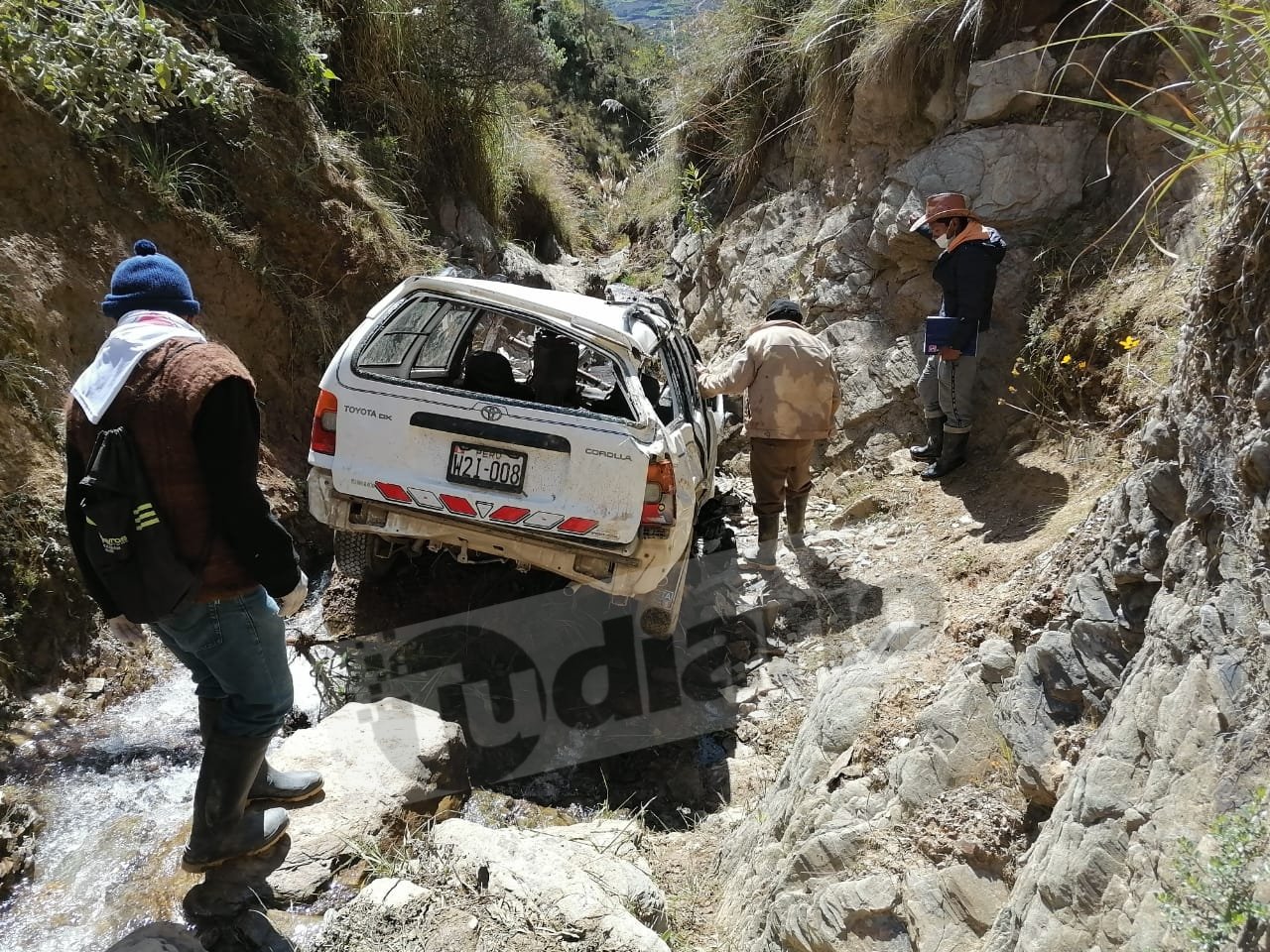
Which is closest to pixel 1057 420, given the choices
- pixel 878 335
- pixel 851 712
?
pixel 878 335

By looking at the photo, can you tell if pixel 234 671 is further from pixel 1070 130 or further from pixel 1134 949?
pixel 1070 130

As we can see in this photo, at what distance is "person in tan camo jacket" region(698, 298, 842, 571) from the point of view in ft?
19.4

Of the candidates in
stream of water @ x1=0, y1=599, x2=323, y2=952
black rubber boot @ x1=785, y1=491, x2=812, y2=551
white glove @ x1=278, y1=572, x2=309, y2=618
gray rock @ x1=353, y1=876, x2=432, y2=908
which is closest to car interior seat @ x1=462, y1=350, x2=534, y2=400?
stream of water @ x1=0, y1=599, x2=323, y2=952

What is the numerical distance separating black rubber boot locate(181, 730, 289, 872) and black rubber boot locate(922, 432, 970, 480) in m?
5.11

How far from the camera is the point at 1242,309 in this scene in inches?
88.4

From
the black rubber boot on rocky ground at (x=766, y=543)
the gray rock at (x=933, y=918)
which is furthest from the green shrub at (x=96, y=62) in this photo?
the gray rock at (x=933, y=918)

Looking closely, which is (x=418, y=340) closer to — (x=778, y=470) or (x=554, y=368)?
(x=554, y=368)

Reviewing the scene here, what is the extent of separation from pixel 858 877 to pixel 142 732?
11.1 ft

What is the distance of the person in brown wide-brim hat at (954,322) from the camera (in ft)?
20.0

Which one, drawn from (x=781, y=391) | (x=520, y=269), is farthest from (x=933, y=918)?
(x=520, y=269)

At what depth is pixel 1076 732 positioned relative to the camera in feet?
8.36

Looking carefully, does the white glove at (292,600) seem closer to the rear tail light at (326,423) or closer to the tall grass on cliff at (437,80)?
the rear tail light at (326,423)

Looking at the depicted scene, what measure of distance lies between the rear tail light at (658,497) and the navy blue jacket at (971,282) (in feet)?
9.66

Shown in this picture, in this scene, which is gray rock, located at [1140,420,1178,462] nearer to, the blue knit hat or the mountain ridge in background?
the blue knit hat
